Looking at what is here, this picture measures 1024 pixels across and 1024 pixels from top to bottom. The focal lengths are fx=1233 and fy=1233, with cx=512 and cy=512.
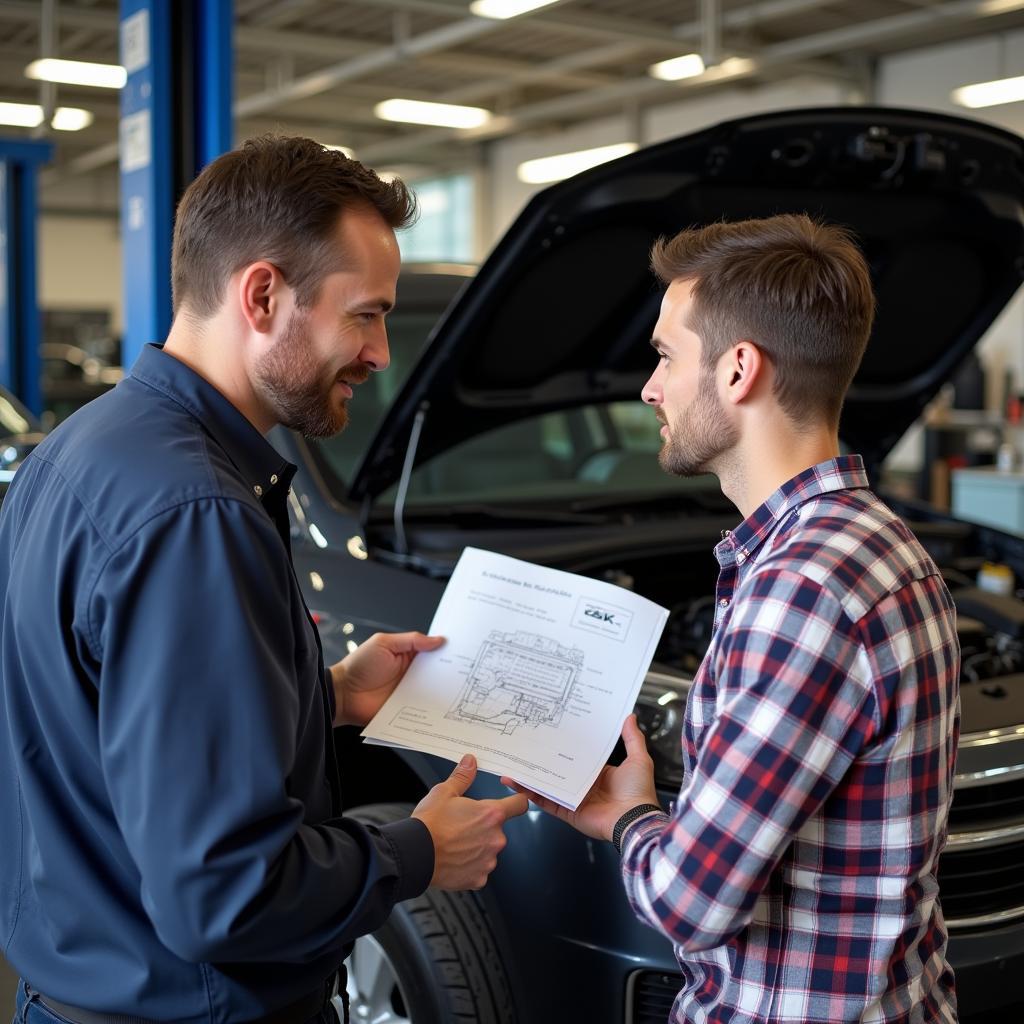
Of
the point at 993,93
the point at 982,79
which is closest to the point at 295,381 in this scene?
the point at 993,93

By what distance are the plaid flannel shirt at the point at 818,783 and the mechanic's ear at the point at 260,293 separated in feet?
1.88

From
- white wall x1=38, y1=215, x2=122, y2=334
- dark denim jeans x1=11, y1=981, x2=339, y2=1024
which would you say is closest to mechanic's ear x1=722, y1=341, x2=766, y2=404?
dark denim jeans x1=11, y1=981, x2=339, y2=1024

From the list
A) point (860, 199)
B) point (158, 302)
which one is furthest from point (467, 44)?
point (860, 199)

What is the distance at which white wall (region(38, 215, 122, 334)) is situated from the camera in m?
22.5

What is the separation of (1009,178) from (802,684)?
186cm

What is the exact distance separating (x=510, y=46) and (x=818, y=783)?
1222 cm

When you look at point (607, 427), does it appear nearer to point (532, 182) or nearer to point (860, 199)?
point (860, 199)

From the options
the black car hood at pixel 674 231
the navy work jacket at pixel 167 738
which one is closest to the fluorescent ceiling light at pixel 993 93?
the black car hood at pixel 674 231

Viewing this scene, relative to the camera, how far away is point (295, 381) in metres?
1.34

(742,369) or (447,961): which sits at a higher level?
(742,369)

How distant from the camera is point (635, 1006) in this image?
6.32 ft

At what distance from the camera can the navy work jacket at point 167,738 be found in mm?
1109

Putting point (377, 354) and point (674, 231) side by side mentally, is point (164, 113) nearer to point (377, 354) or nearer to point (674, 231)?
point (674, 231)

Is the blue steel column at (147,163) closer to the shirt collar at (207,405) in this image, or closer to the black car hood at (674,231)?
the black car hood at (674,231)
